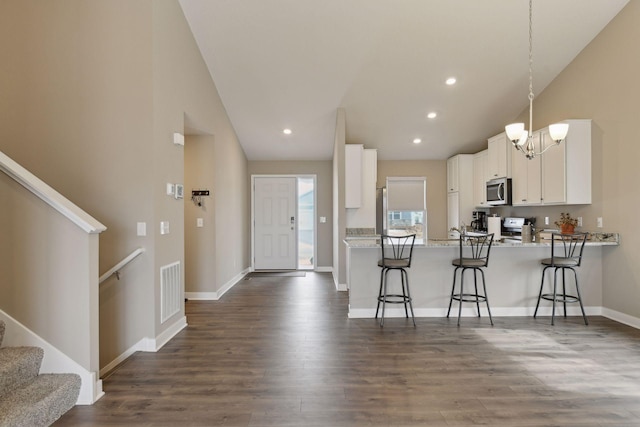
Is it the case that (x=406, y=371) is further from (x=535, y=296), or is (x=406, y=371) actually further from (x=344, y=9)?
(x=344, y=9)

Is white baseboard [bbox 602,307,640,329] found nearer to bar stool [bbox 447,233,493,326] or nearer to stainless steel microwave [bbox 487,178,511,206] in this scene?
bar stool [bbox 447,233,493,326]

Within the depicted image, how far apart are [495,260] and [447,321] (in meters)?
0.95

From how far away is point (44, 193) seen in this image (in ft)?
7.53

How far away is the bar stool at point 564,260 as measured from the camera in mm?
3946

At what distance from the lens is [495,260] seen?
14.0 ft

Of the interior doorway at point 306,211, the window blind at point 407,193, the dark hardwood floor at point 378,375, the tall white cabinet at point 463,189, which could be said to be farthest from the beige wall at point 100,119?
the tall white cabinet at point 463,189

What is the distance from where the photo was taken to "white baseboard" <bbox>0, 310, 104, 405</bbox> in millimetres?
2369

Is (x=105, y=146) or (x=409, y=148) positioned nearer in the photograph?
(x=105, y=146)

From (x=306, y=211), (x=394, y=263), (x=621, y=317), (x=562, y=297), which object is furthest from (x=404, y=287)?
(x=306, y=211)

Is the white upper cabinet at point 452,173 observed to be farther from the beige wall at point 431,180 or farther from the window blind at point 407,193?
the window blind at point 407,193

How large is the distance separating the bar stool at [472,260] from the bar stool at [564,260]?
0.64 meters

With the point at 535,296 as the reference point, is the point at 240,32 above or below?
above

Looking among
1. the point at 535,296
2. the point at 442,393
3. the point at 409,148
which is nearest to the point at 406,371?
the point at 442,393

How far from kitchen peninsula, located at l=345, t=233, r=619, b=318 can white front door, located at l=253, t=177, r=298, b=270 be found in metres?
3.49
